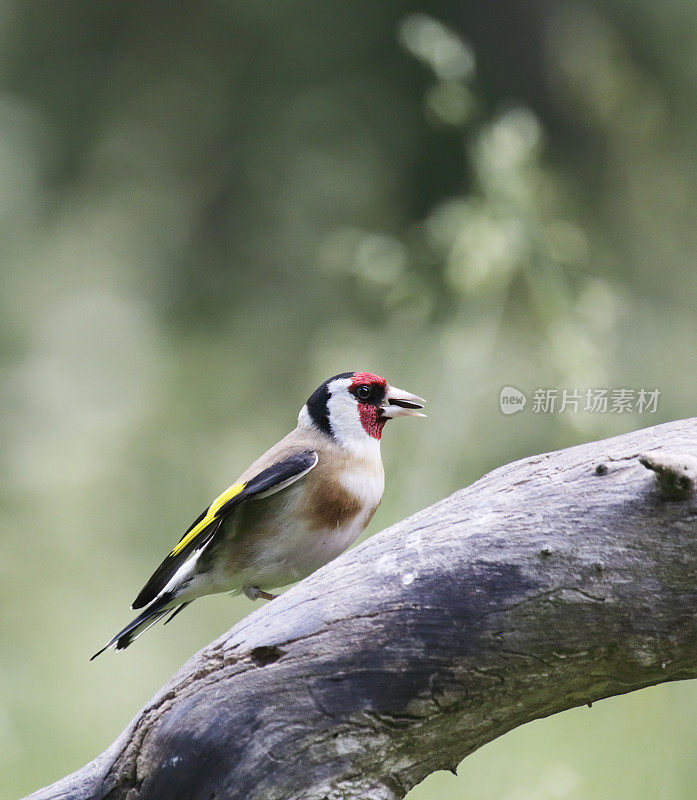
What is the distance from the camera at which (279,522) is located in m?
1.06

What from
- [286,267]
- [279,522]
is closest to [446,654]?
[279,522]

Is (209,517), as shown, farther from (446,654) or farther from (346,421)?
(446,654)

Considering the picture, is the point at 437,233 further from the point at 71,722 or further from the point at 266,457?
the point at 71,722

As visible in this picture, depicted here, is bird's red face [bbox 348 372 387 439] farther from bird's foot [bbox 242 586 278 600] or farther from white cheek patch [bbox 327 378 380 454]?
bird's foot [bbox 242 586 278 600]

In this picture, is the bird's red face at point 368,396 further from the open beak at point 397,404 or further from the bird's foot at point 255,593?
the bird's foot at point 255,593

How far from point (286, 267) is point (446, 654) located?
6.83 ft

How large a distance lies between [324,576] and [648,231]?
5.69 feet

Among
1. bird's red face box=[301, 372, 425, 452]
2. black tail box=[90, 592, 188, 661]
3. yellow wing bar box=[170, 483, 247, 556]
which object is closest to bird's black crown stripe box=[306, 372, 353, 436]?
bird's red face box=[301, 372, 425, 452]

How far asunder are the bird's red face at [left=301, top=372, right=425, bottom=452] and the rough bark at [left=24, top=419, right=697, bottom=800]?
10.8 inches

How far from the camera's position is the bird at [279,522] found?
106 cm

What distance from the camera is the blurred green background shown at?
1546 mm

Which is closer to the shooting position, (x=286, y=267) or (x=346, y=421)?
(x=346, y=421)

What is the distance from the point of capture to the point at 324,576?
89 cm

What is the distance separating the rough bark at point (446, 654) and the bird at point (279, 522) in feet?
0.66
